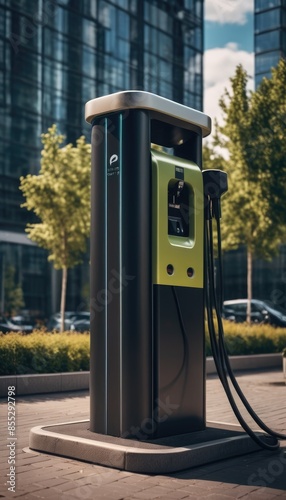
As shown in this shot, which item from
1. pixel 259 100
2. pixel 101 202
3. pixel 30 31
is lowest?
→ pixel 101 202

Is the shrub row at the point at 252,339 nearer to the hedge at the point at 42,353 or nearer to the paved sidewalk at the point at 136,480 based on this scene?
the hedge at the point at 42,353

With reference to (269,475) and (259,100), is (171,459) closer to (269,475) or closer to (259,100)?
(269,475)

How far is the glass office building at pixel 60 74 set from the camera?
38.8m

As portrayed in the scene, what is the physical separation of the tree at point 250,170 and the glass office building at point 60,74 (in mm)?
17476

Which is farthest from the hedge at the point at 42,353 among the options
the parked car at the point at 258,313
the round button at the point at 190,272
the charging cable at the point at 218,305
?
the parked car at the point at 258,313

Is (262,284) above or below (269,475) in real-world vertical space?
above

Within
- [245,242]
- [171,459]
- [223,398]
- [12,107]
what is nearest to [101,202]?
[171,459]

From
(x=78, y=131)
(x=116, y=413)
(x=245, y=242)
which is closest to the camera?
(x=116, y=413)

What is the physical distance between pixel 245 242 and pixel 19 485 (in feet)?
57.4

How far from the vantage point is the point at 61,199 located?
773 inches

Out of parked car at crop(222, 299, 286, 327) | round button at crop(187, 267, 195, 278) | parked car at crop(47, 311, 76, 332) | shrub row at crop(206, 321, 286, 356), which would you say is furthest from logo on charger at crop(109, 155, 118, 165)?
parked car at crop(47, 311, 76, 332)

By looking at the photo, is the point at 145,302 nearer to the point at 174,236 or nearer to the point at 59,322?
the point at 174,236

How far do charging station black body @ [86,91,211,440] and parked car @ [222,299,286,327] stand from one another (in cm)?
2084

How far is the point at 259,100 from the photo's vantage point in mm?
18203
